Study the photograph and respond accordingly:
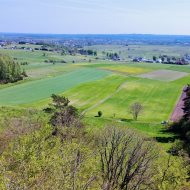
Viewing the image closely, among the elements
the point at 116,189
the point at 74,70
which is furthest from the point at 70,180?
the point at 74,70

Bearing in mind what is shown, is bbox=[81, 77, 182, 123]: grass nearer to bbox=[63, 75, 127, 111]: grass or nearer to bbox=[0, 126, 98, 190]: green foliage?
bbox=[63, 75, 127, 111]: grass

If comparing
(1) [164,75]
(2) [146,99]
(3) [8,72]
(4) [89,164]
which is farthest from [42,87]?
(4) [89,164]

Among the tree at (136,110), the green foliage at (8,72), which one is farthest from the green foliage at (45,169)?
the green foliage at (8,72)

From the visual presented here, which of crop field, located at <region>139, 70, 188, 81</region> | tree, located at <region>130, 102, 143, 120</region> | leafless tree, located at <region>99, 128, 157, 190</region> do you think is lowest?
crop field, located at <region>139, 70, 188, 81</region>

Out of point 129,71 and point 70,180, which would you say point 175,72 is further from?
point 70,180

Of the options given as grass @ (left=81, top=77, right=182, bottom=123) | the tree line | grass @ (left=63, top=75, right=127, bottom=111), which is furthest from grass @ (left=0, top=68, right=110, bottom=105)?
the tree line

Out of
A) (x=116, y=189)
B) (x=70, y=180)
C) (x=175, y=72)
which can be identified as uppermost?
(x=70, y=180)
